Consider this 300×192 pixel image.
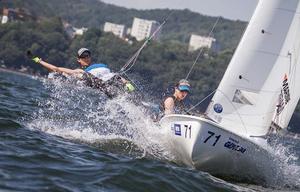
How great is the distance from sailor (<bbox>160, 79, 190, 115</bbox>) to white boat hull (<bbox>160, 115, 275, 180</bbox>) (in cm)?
42

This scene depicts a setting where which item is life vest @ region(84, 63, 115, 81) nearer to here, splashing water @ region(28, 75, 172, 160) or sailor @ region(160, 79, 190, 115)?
splashing water @ region(28, 75, 172, 160)

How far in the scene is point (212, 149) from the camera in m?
9.65

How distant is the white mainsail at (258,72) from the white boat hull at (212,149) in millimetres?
782

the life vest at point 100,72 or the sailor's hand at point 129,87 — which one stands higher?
the life vest at point 100,72

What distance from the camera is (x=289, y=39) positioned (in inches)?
427

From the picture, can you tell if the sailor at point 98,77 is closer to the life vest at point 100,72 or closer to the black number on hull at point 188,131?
the life vest at point 100,72

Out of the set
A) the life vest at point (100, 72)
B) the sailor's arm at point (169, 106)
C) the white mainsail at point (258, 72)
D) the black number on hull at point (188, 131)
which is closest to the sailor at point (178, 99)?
the sailor's arm at point (169, 106)

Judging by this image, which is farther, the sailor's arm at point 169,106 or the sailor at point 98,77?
the sailor at point 98,77

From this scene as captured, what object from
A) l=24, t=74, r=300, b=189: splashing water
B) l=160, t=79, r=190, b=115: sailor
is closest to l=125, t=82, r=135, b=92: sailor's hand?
l=24, t=74, r=300, b=189: splashing water

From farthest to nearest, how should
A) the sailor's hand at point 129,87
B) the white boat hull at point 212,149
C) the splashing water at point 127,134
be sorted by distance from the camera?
the sailor's hand at point 129,87 → the splashing water at point 127,134 → the white boat hull at point 212,149

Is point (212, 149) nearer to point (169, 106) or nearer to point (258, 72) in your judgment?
point (169, 106)

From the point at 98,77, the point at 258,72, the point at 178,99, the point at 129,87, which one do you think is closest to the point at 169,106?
the point at 178,99

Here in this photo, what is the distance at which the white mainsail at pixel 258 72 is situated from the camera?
10656 millimetres

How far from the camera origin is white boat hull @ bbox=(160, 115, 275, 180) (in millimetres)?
9539
